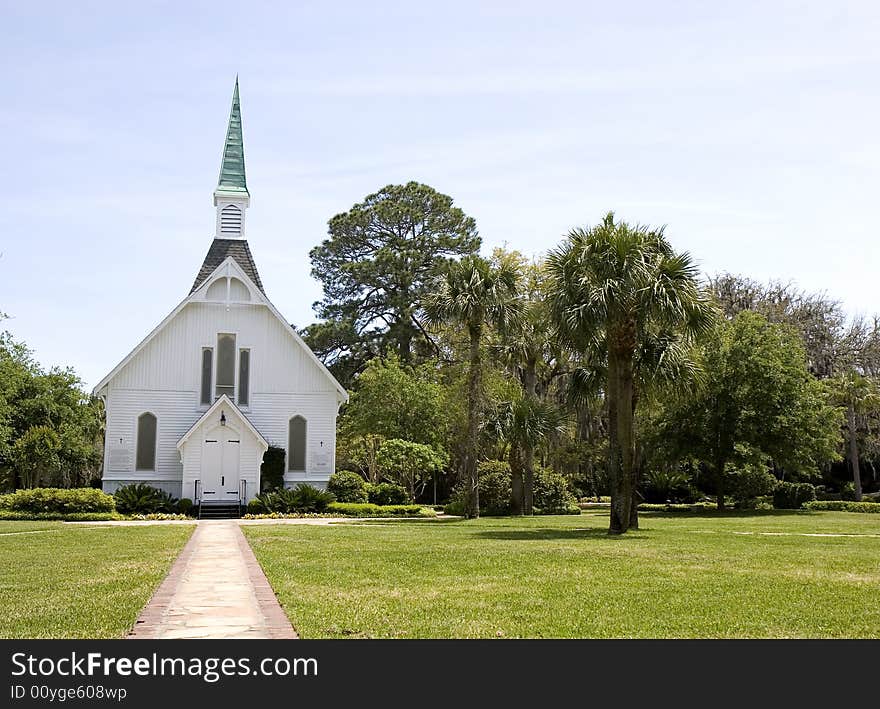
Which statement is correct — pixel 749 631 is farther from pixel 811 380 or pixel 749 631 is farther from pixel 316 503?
pixel 811 380

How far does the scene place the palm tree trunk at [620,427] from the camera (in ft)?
73.8

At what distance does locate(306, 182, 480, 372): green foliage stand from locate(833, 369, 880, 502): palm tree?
23.8m

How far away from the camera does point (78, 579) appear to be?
12.0m

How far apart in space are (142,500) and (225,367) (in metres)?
6.69

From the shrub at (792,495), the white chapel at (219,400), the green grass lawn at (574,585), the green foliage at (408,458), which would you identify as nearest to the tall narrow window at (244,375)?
the white chapel at (219,400)

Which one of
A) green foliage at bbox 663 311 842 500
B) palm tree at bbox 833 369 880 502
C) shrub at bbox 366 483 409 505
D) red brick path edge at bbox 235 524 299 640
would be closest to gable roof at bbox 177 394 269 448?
shrub at bbox 366 483 409 505

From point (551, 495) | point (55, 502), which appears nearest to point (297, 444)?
point (55, 502)

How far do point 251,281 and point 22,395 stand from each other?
642 inches

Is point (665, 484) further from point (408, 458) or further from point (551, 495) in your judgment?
point (408, 458)

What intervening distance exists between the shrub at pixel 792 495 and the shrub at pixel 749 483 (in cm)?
59

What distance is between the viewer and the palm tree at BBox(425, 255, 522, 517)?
99.5 ft

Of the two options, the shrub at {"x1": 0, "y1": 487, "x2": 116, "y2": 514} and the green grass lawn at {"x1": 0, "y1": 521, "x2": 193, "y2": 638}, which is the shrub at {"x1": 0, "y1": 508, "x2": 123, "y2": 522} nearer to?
the shrub at {"x1": 0, "y1": 487, "x2": 116, "y2": 514}

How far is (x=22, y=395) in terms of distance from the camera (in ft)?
149
